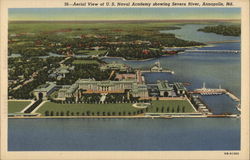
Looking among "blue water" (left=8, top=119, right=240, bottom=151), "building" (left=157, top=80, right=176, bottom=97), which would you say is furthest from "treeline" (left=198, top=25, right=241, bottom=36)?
"blue water" (left=8, top=119, right=240, bottom=151)

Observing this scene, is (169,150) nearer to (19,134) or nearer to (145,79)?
(145,79)

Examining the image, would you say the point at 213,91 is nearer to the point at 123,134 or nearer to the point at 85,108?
the point at 123,134

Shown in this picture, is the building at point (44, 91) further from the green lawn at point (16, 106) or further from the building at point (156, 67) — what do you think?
the building at point (156, 67)

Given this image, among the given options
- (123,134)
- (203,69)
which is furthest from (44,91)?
(203,69)

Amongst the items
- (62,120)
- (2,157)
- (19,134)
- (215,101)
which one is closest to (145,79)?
(215,101)

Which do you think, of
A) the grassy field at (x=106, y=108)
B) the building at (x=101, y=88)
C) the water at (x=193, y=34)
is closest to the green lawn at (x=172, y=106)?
the grassy field at (x=106, y=108)

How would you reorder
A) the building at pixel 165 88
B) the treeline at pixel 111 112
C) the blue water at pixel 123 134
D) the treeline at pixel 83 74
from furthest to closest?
the treeline at pixel 83 74, the building at pixel 165 88, the treeline at pixel 111 112, the blue water at pixel 123 134

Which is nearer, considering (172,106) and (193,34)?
(172,106)
